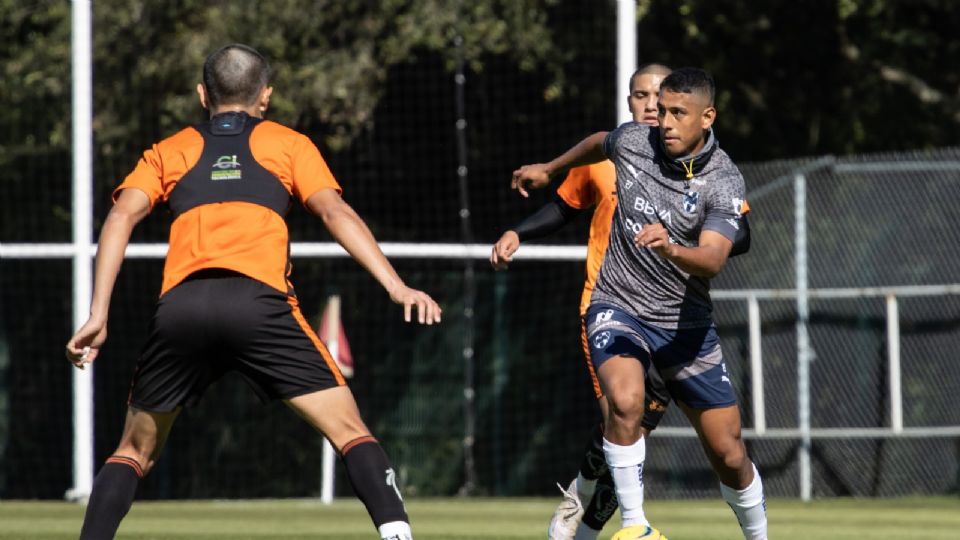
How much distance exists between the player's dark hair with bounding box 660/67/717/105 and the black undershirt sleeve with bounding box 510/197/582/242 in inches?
51.3

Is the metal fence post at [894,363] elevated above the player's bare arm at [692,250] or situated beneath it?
situated beneath

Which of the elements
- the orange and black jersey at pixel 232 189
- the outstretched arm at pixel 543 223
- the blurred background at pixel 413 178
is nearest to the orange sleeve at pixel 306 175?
the orange and black jersey at pixel 232 189

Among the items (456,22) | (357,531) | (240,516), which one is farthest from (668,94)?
(456,22)

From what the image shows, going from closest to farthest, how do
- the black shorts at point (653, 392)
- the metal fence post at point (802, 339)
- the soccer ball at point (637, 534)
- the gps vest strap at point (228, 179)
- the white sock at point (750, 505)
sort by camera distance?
the gps vest strap at point (228, 179) → the soccer ball at point (637, 534) → the white sock at point (750, 505) → the black shorts at point (653, 392) → the metal fence post at point (802, 339)

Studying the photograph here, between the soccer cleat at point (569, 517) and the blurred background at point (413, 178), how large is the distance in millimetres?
9003

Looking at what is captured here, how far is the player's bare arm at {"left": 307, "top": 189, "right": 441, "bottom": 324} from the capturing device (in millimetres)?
5543

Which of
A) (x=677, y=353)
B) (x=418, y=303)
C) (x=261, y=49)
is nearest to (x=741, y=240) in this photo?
(x=677, y=353)

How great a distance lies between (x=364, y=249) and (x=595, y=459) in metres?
2.15

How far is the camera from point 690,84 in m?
6.69

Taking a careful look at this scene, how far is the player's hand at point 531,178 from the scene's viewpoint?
24.2 feet

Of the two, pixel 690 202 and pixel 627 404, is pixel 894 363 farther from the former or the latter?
pixel 627 404

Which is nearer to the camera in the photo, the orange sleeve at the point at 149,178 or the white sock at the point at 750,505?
the orange sleeve at the point at 149,178

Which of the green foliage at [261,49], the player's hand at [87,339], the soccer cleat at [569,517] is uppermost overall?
the green foliage at [261,49]

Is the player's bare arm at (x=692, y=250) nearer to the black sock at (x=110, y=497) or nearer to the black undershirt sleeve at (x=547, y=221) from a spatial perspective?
the black undershirt sleeve at (x=547, y=221)
